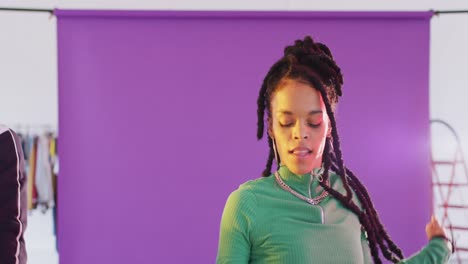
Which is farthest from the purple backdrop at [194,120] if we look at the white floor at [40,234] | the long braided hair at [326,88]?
the white floor at [40,234]

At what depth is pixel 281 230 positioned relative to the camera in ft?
3.04

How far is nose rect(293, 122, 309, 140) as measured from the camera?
95 centimetres

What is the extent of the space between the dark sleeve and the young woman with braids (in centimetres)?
43

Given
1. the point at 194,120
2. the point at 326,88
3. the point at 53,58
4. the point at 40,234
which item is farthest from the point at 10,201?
the point at 40,234

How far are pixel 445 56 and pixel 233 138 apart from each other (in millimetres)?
3137

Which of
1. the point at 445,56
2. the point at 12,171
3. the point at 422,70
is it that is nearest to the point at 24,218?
the point at 12,171

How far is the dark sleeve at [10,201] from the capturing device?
1010 mm

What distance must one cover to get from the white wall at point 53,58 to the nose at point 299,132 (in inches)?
120

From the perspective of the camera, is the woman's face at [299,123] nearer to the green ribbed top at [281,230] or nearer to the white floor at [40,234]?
the green ribbed top at [281,230]

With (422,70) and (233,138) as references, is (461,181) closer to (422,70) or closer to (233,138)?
(422,70)

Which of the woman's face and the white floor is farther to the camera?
the white floor

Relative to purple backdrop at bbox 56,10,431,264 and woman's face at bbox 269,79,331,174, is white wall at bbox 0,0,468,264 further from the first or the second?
woman's face at bbox 269,79,331,174

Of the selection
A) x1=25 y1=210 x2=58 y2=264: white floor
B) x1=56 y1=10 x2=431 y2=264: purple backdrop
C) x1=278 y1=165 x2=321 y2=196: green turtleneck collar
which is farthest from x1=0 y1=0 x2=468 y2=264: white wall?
x1=278 y1=165 x2=321 y2=196: green turtleneck collar

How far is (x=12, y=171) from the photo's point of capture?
1026 millimetres
